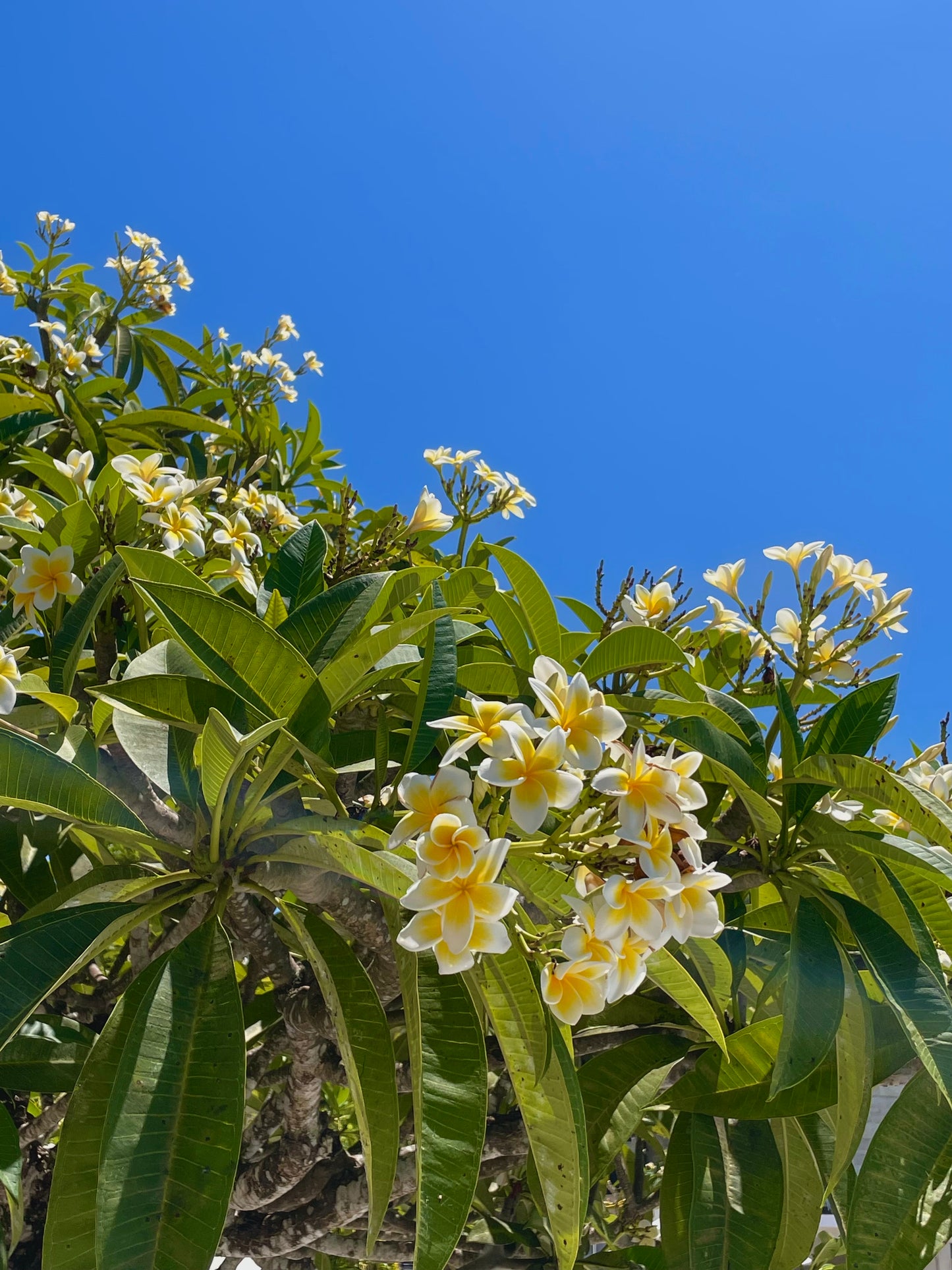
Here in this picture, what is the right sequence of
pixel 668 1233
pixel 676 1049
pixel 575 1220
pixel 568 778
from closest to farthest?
pixel 568 778, pixel 575 1220, pixel 668 1233, pixel 676 1049

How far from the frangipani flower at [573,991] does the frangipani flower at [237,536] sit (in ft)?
2.83

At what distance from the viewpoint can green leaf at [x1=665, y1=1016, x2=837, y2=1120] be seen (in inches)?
45.4

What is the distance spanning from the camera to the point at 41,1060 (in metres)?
1.23

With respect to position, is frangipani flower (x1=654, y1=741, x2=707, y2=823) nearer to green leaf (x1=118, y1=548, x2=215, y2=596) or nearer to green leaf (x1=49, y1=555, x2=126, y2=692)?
green leaf (x1=118, y1=548, x2=215, y2=596)

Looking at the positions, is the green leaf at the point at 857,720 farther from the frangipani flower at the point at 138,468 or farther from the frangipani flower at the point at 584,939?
the frangipani flower at the point at 138,468

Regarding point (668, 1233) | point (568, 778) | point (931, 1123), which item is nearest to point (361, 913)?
point (568, 778)

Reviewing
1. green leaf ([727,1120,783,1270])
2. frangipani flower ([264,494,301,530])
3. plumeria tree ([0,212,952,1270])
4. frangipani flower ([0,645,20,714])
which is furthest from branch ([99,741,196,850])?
frangipani flower ([264,494,301,530])

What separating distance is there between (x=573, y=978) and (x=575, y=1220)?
0.90ft

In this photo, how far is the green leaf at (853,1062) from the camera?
1067mm

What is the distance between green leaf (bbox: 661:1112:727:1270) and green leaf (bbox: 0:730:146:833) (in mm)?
868

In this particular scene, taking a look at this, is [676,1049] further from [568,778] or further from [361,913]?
[568,778]

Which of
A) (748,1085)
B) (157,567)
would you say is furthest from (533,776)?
(748,1085)

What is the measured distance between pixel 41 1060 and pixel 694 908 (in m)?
0.85

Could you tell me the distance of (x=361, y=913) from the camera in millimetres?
1144
